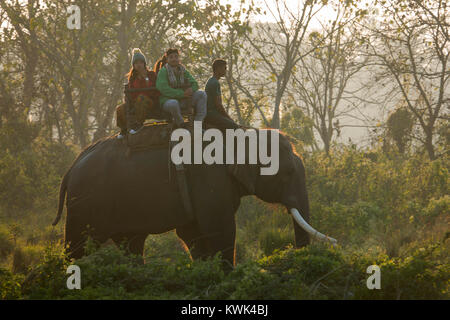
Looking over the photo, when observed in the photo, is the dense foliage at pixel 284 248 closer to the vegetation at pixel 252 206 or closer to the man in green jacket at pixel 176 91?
the vegetation at pixel 252 206

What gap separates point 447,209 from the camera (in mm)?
10195

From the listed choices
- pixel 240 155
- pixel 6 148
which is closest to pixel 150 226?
pixel 240 155

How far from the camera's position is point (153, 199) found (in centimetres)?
650

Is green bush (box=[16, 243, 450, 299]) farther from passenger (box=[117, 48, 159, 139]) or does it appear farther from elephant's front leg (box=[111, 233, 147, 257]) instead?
passenger (box=[117, 48, 159, 139])

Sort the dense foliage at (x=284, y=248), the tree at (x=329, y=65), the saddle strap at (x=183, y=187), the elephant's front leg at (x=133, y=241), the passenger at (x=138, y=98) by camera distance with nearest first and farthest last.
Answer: the dense foliage at (x=284, y=248), the saddle strap at (x=183, y=187), the passenger at (x=138, y=98), the elephant's front leg at (x=133, y=241), the tree at (x=329, y=65)

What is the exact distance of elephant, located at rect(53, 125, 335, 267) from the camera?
642cm

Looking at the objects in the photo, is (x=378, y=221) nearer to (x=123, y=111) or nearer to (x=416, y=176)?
(x=416, y=176)

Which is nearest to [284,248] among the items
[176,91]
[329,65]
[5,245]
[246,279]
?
[176,91]

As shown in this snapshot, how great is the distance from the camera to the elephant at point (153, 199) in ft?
21.1

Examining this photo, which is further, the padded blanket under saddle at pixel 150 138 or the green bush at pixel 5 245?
the green bush at pixel 5 245

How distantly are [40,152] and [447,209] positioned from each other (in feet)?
38.0

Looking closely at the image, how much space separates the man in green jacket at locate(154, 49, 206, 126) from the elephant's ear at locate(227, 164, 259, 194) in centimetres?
67

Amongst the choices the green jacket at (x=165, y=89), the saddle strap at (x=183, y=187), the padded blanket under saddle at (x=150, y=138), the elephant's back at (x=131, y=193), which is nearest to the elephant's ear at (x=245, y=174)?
the saddle strap at (x=183, y=187)

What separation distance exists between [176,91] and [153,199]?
1210 millimetres
